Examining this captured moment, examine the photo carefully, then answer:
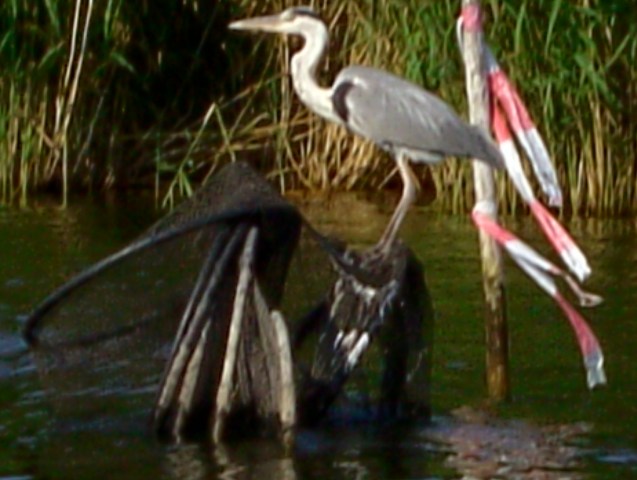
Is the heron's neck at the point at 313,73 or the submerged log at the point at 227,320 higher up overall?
the heron's neck at the point at 313,73

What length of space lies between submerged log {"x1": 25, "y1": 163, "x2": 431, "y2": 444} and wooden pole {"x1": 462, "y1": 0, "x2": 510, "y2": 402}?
1.07ft

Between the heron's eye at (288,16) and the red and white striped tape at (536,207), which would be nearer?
the red and white striped tape at (536,207)

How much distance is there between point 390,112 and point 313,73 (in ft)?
2.04

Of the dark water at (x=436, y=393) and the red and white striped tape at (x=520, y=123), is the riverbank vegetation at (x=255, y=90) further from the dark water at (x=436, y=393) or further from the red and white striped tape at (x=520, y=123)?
the red and white striped tape at (x=520, y=123)

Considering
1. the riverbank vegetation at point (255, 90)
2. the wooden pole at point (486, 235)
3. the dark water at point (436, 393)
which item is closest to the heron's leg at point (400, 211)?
the wooden pole at point (486, 235)

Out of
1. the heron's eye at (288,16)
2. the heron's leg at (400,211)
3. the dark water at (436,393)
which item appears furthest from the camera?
the heron's eye at (288,16)

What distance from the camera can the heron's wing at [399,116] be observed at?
8648 mm

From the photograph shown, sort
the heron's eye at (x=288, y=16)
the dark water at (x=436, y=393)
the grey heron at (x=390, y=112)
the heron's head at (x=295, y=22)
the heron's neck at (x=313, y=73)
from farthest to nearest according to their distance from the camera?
the heron's eye at (x=288, y=16) → the heron's head at (x=295, y=22) → the heron's neck at (x=313, y=73) → the grey heron at (x=390, y=112) → the dark water at (x=436, y=393)

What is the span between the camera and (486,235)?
27.3 ft

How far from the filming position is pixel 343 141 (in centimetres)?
1383

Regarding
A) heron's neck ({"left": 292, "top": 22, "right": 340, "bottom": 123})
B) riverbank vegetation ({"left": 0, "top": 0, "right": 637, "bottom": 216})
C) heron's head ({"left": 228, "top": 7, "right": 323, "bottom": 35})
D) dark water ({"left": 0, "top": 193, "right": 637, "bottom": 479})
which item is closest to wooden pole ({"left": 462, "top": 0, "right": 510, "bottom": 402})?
dark water ({"left": 0, "top": 193, "right": 637, "bottom": 479})

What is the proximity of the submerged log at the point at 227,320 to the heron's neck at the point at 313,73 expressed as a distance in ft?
3.80

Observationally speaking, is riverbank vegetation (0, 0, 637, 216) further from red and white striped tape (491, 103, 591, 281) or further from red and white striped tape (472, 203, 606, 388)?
red and white striped tape (472, 203, 606, 388)

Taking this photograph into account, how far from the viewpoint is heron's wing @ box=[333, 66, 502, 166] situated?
8648 millimetres
